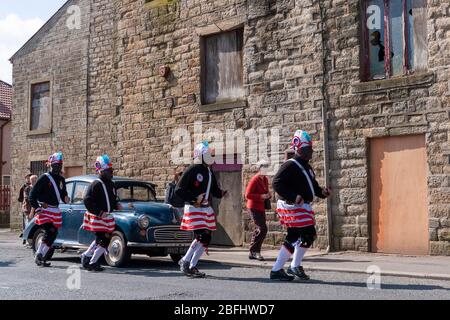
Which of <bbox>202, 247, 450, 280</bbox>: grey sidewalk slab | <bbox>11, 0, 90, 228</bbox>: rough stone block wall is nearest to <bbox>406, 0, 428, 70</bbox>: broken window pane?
<bbox>202, 247, 450, 280</bbox>: grey sidewalk slab

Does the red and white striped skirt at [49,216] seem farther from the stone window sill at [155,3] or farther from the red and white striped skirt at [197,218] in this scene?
the stone window sill at [155,3]

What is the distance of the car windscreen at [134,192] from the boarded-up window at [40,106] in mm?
10018

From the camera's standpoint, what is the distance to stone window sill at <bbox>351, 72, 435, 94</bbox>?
1234cm

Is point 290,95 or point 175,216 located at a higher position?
point 290,95

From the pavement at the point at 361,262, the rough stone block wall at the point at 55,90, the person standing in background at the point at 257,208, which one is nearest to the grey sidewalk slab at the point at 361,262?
the pavement at the point at 361,262

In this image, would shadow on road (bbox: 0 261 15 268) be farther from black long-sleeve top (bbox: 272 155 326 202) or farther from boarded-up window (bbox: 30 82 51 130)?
boarded-up window (bbox: 30 82 51 130)

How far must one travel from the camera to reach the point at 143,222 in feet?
36.7

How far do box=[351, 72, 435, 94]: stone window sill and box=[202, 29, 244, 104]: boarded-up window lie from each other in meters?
3.46

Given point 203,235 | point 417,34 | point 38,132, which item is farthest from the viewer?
point 38,132

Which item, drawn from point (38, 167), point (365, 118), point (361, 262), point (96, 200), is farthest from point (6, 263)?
point (38, 167)

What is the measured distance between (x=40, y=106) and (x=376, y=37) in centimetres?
1304

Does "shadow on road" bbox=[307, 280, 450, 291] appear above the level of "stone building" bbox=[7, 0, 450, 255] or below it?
below

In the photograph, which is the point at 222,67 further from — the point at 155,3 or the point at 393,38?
the point at 393,38

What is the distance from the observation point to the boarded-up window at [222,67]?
626 inches
